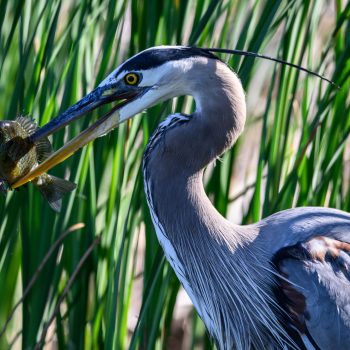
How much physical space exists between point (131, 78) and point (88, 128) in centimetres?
17

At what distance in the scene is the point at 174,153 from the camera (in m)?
2.29

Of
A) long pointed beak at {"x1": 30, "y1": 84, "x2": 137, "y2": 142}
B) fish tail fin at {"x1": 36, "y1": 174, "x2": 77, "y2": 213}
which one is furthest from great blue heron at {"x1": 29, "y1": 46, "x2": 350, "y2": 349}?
fish tail fin at {"x1": 36, "y1": 174, "x2": 77, "y2": 213}

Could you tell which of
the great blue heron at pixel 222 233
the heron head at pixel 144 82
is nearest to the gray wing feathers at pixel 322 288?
the great blue heron at pixel 222 233

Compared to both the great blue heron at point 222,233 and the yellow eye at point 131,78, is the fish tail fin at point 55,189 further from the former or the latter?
the yellow eye at point 131,78

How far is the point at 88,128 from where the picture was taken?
2.24m

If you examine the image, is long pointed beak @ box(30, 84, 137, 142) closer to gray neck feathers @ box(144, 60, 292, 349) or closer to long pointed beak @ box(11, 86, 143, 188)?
long pointed beak @ box(11, 86, 143, 188)

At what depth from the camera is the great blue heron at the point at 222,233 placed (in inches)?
88.7

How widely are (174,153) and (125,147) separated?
0.91 ft

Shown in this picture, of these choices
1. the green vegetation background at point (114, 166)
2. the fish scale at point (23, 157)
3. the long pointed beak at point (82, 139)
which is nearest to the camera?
the fish scale at point (23, 157)

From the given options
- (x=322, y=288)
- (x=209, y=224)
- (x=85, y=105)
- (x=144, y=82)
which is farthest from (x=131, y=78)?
(x=322, y=288)

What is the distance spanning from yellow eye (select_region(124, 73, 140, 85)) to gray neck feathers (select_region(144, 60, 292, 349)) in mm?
138

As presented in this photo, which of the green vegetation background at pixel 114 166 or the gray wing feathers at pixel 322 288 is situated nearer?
the gray wing feathers at pixel 322 288

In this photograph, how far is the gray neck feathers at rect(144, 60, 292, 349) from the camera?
2.25m

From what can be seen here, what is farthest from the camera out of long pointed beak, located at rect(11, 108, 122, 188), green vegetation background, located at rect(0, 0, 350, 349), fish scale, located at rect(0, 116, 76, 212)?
green vegetation background, located at rect(0, 0, 350, 349)
